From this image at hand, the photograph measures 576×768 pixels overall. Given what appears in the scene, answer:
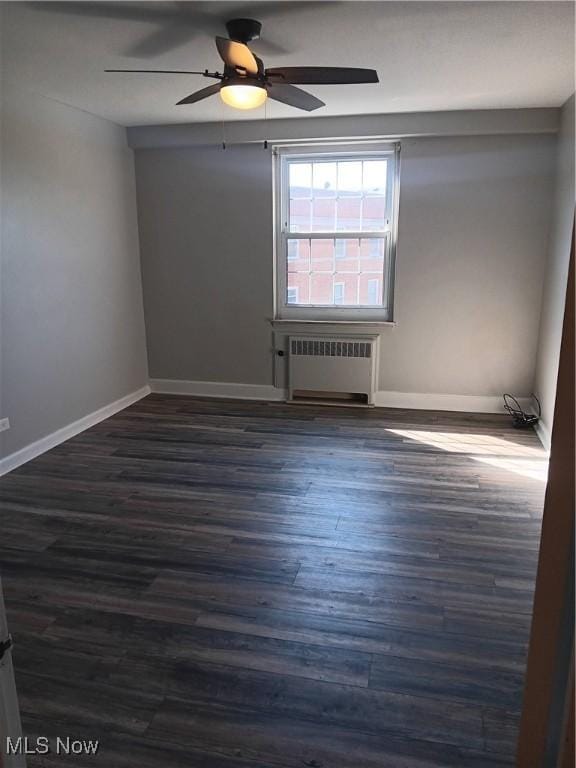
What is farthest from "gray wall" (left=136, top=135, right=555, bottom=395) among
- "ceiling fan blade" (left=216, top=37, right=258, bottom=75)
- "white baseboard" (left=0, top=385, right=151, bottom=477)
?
"ceiling fan blade" (left=216, top=37, right=258, bottom=75)

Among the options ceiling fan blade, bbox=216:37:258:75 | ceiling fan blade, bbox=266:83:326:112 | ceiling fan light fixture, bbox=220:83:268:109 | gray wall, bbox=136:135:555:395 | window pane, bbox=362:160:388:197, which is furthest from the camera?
window pane, bbox=362:160:388:197

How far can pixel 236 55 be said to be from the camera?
2.46 metres

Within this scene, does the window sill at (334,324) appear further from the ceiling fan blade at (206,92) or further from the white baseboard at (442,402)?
the ceiling fan blade at (206,92)

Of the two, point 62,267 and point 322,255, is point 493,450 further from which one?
point 62,267

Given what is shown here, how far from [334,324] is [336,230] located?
87 centimetres

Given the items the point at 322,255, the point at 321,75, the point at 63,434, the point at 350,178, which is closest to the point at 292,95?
the point at 321,75

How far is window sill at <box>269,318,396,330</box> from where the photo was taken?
4.93 metres

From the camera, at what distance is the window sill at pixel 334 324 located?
493 centimetres

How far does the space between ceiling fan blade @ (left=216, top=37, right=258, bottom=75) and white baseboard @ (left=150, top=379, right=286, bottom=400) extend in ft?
10.4

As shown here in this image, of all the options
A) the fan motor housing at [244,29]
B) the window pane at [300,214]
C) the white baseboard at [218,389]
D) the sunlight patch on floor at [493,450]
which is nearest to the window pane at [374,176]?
the window pane at [300,214]

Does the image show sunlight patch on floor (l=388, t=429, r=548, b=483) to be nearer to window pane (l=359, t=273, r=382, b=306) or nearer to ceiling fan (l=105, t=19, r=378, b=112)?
window pane (l=359, t=273, r=382, b=306)

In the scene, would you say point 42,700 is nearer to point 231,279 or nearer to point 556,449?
point 556,449

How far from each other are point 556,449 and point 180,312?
4772mm

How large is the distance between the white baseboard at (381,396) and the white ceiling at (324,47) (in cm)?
246
